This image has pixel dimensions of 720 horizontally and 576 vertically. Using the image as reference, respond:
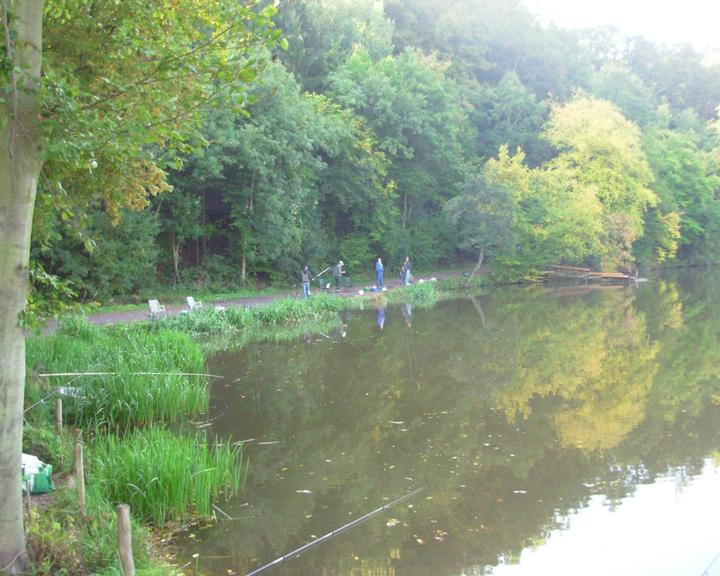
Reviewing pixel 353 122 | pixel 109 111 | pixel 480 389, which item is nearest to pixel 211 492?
pixel 109 111

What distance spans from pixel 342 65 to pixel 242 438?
28.6 metres

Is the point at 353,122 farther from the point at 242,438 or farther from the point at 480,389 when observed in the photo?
the point at 242,438

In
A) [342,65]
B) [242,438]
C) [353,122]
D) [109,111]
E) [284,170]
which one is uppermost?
[342,65]

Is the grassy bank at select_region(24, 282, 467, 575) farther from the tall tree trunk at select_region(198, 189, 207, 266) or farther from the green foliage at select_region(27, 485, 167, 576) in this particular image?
the tall tree trunk at select_region(198, 189, 207, 266)

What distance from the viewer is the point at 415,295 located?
29.8 m

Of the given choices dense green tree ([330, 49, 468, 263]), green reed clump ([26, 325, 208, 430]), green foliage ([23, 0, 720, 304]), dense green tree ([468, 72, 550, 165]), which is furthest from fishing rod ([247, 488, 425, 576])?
dense green tree ([468, 72, 550, 165])

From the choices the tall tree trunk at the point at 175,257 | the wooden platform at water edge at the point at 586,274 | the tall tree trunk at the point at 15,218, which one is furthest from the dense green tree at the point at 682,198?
the tall tree trunk at the point at 15,218

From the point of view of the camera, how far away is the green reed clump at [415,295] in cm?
2956

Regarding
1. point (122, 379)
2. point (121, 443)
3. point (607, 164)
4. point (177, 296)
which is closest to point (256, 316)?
point (177, 296)

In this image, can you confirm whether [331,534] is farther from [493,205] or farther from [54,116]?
[493,205]

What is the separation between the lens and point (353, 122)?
33469 mm

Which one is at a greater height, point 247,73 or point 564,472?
point 247,73

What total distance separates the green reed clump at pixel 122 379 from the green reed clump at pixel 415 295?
54.8ft

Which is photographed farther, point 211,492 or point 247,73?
point 211,492
